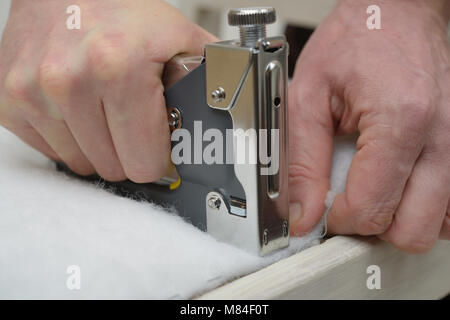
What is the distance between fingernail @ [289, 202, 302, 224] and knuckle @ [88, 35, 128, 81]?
0.87 feet

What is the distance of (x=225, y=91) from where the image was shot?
482 millimetres

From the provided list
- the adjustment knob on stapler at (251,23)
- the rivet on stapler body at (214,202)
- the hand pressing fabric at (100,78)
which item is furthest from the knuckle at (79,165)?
the adjustment knob on stapler at (251,23)

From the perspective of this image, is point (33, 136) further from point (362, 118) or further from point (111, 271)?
point (362, 118)

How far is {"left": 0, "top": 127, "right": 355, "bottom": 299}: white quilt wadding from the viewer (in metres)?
0.42

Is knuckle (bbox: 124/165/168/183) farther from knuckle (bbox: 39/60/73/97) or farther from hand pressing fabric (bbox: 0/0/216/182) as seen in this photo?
knuckle (bbox: 39/60/73/97)

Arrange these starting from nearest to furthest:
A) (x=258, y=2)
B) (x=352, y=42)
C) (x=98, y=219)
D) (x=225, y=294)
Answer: (x=225, y=294) → (x=98, y=219) → (x=352, y=42) → (x=258, y=2)

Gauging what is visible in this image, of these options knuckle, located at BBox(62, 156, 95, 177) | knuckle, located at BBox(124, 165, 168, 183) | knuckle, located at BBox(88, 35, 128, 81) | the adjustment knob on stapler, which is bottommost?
knuckle, located at BBox(62, 156, 95, 177)

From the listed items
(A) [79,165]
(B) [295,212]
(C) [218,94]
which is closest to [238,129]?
(C) [218,94]

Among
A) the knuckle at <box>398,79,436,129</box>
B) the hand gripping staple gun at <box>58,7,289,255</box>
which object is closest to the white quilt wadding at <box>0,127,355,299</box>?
the hand gripping staple gun at <box>58,7,289,255</box>

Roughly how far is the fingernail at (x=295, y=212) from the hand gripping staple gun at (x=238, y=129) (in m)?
0.06

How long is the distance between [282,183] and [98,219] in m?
0.20

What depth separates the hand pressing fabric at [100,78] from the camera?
1.82 feet

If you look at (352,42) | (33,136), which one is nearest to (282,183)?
(352,42)

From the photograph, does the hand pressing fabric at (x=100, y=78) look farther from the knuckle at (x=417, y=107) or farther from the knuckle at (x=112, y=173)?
the knuckle at (x=417, y=107)
